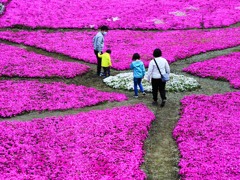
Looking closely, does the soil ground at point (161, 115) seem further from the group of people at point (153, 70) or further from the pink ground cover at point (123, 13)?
the pink ground cover at point (123, 13)

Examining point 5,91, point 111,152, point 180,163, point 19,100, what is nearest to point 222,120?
point 180,163

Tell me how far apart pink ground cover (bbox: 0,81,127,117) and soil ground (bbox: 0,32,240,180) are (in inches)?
20.8

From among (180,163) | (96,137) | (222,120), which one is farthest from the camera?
(222,120)

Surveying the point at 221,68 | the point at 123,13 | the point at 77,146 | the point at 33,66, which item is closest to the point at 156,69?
the point at 77,146

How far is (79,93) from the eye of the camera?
24391 mm

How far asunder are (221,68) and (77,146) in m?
17.3

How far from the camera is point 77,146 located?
54.2 feet

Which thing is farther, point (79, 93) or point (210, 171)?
point (79, 93)

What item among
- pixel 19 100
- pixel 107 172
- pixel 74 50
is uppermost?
pixel 74 50

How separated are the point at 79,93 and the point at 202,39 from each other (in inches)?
808

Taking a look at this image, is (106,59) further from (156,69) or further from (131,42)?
(131,42)

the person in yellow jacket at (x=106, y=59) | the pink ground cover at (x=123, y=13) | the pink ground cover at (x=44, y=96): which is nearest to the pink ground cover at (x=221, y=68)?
the person in yellow jacket at (x=106, y=59)

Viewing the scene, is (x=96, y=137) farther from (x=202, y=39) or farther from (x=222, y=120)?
(x=202, y=39)

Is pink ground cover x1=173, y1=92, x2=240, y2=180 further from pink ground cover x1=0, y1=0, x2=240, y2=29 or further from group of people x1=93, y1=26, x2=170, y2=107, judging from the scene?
pink ground cover x1=0, y1=0, x2=240, y2=29
